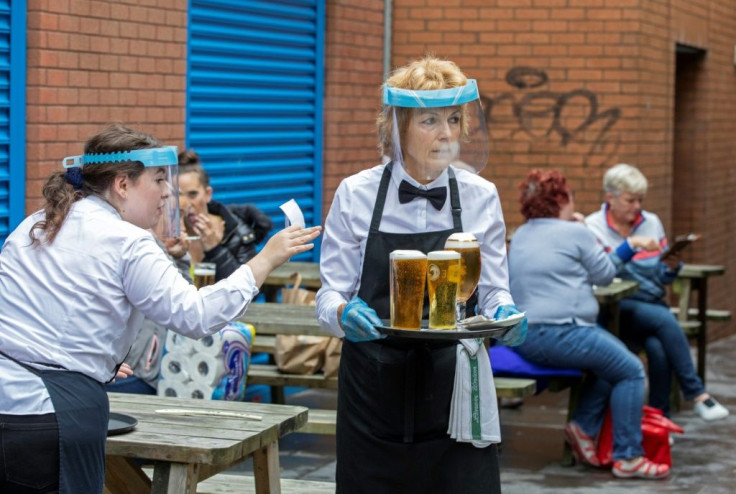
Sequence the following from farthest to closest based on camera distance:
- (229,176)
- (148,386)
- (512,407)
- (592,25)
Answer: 1. (592,25)
2. (512,407)
3. (229,176)
4. (148,386)

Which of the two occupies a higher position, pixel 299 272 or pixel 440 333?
pixel 440 333

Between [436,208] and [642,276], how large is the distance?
193 inches

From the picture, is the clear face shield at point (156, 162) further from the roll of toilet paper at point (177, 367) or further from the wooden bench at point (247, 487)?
the roll of toilet paper at point (177, 367)

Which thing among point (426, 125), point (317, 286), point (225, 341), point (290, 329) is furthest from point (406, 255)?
point (317, 286)

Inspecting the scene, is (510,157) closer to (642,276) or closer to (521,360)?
(642,276)

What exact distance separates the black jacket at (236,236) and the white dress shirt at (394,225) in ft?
8.84

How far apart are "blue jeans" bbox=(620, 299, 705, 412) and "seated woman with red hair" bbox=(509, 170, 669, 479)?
134 cm

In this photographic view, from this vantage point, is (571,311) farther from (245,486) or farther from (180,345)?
(245,486)

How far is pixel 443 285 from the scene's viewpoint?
3664 millimetres

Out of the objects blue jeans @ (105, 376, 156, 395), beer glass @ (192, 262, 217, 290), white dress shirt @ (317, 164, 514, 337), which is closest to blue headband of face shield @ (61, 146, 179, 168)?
white dress shirt @ (317, 164, 514, 337)

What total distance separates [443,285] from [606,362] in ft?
11.9

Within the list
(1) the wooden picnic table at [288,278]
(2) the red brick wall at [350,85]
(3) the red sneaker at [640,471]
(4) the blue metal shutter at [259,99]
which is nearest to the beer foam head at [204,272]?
(1) the wooden picnic table at [288,278]

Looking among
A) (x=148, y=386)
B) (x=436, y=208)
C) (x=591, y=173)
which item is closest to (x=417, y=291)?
(x=436, y=208)

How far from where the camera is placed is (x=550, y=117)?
997cm
